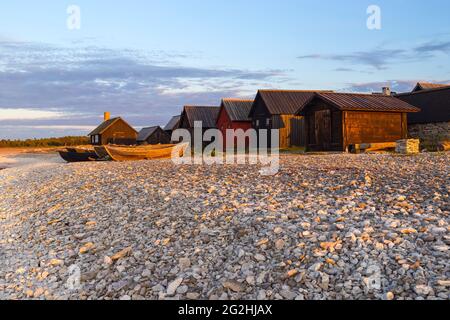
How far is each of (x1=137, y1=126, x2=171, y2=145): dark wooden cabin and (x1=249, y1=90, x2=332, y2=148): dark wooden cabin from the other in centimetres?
2550

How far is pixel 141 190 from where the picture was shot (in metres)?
13.0

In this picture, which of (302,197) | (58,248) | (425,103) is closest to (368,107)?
(425,103)

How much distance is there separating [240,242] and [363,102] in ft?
77.4

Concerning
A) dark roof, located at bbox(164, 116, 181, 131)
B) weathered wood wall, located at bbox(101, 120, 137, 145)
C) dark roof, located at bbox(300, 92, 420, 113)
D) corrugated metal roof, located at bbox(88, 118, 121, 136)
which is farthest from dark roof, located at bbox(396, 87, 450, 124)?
corrugated metal roof, located at bbox(88, 118, 121, 136)

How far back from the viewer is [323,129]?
29125 mm

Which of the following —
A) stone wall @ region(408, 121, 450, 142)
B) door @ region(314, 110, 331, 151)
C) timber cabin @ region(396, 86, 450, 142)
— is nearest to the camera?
door @ region(314, 110, 331, 151)

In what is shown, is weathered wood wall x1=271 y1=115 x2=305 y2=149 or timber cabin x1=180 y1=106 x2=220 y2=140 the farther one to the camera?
A: timber cabin x1=180 y1=106 x2=220 y2=140

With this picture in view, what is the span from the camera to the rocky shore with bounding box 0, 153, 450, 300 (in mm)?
6332

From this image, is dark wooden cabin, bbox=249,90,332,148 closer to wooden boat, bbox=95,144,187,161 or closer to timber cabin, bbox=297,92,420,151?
timber cabin, bbox=297,92,420,151

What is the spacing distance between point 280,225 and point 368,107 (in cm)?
2184

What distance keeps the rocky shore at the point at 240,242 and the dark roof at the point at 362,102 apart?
14.9 meters

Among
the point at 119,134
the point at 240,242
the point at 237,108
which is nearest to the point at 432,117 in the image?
the point at 237,108

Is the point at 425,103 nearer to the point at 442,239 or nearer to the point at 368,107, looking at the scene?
the point at 368,107

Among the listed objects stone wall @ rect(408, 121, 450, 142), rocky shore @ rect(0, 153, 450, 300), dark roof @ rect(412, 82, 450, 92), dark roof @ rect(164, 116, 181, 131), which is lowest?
rocky shore @ rect(0, 153, 450, 300)
